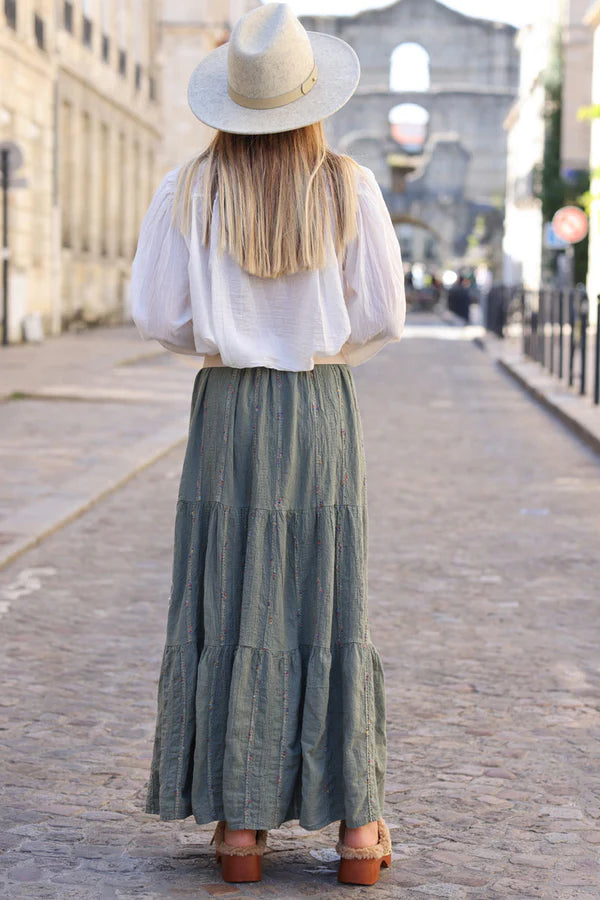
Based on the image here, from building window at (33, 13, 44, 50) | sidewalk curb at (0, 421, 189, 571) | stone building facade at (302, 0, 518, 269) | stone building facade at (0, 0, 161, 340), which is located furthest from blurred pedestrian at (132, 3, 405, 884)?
stone building facade at (302, 0, 518, 269)

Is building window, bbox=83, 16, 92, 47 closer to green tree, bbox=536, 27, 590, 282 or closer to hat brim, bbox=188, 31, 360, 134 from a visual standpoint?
green tree, bbox=536, 27, 590, 282

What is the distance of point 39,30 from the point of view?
91.9 ft

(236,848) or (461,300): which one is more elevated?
(461,300)

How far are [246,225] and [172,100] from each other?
4354 centimetres

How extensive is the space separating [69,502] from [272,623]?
18.2ft

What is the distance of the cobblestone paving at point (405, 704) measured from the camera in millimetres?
3496

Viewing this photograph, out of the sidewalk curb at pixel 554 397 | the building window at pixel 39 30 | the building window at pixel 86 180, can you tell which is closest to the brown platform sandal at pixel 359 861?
the sidewalk curb at pixel 554 397

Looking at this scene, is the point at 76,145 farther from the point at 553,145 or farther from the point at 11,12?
the point at 553,145

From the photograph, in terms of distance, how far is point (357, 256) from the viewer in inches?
130

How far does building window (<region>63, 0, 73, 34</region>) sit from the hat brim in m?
28.6

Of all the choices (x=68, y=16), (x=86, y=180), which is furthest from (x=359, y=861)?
(x=86, y=180)

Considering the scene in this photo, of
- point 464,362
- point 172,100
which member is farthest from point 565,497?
point 172,100

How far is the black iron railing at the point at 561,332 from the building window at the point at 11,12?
31.2 feet

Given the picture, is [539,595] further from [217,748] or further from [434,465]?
[434,465]
